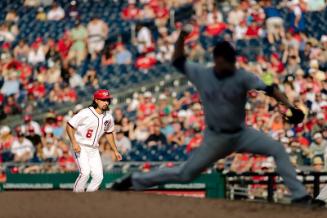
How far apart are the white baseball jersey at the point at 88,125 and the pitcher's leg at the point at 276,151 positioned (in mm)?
4604

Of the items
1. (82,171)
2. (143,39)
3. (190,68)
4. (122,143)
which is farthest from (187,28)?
(143,39)

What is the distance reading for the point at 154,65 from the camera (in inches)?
837

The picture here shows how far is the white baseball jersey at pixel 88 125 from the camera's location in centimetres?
1254

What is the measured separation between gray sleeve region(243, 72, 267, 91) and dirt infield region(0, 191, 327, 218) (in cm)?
119

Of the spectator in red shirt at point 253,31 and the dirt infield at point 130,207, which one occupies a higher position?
the spectator in red shirt at point 253,31

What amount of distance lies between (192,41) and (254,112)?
3.83 meters

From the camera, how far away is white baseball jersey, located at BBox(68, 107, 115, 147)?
1254 centimetres

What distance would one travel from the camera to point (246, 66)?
19.6 m

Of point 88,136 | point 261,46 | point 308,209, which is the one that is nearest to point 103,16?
point 261,46

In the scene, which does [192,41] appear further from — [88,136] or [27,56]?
[88,136]

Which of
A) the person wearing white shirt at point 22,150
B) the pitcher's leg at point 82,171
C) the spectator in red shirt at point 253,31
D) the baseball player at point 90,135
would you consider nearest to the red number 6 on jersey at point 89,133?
the baseball player at point 90,135

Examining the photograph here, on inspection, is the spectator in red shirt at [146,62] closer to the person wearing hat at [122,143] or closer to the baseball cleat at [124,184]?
the person wearing hat at [122,143]

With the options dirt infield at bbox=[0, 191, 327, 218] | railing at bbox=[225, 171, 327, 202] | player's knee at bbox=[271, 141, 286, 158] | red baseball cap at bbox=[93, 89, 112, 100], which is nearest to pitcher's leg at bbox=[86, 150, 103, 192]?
red baseball cap at bbox=[93, 89, 112, 100]

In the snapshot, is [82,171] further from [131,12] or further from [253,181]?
[131,12]
